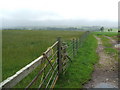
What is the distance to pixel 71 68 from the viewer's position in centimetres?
847

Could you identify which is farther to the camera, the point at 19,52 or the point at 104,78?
the point at 19,52

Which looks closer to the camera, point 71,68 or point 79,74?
point 79,74

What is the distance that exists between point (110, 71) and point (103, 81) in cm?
175

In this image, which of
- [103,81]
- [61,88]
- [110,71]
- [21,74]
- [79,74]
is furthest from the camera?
[110,71]

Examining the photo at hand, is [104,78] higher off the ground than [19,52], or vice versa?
[19,52]

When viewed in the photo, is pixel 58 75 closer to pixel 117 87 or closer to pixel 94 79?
pixel 94 79

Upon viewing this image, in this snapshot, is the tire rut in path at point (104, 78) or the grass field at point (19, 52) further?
the grass field at point (19, 52)

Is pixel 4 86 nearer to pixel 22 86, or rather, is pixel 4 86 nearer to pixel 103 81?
pixel 22 86

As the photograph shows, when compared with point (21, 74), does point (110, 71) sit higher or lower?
lower

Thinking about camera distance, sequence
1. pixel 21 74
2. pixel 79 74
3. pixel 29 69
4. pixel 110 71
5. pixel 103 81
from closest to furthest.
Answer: pixel 21 74 < pixel 29 69 < pixel 103 81 < pixel 79 74 < pixel 110 71

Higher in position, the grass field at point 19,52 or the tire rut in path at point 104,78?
the grass field at point 19,52

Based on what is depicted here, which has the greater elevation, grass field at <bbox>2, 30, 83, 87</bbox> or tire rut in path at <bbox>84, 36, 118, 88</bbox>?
grass field at <bbox>2, 30, 83, 87</bbox>

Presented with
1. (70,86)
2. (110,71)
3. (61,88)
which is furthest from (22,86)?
(110,71)

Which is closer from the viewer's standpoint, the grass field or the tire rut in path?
the tire rut in path
